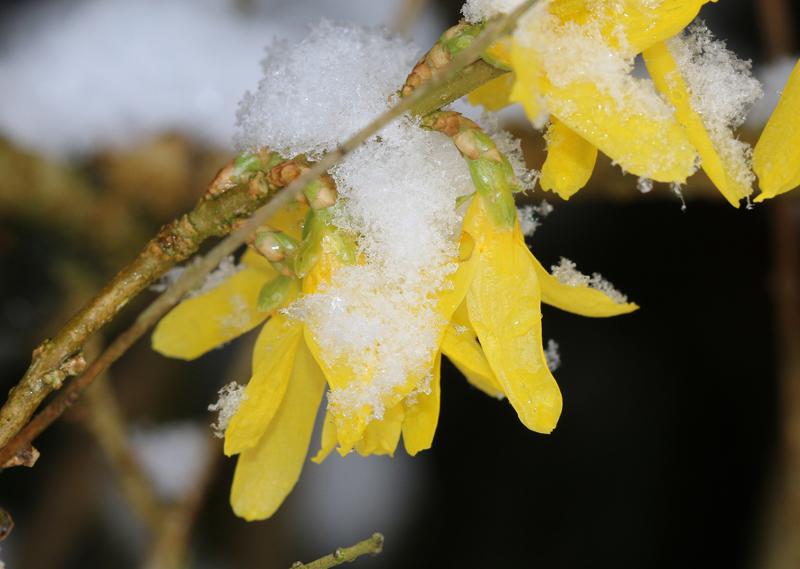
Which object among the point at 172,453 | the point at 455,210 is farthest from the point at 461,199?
the point at 172,453

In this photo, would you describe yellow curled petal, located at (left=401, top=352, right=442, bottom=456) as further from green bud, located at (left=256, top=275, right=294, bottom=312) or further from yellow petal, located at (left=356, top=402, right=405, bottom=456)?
green bud, located at (left=256, top=275, right=294, bottom=312)

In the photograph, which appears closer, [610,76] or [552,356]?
[610,76]

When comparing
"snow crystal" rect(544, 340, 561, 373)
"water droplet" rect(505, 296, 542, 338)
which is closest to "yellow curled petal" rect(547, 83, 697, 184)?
"water droplet" rect(505, 296, 542, 338)

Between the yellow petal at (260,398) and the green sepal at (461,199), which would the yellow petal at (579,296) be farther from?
the yellow petal at (260,398)

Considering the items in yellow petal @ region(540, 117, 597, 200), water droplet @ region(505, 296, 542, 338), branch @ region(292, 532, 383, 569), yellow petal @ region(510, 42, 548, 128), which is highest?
yellow petal @ region(510, 42, 548, 128)

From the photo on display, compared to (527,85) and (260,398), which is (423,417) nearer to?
(260,398)

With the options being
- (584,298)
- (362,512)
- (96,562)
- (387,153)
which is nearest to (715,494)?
(362,512)

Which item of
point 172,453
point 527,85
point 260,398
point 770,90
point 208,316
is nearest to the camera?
point 527,85

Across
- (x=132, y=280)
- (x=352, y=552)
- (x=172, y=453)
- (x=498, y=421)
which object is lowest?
(x=498, y=421)
